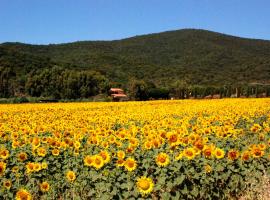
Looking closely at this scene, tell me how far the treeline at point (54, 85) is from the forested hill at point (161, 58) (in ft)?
7.17

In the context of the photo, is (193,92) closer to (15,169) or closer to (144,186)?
(15,169)

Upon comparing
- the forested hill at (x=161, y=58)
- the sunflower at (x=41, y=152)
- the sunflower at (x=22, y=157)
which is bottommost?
the sunflower at (x=22, y=157)

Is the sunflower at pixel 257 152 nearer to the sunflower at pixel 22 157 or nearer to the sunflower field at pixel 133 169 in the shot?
the sunflower field at pixel 133 169

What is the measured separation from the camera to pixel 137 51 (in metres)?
114

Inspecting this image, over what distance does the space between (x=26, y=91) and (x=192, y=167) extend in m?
54.3

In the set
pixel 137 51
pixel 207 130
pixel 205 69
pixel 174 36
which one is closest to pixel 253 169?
pixel 207 130

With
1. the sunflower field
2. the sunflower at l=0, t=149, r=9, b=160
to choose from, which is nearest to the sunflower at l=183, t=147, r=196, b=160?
the sunflower field

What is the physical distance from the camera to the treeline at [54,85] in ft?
188

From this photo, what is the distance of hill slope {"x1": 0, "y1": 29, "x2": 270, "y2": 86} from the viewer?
8144 centimetres

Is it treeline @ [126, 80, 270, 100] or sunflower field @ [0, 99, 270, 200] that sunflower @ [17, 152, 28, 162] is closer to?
sunflower field @ [0, 99, 270, 200]

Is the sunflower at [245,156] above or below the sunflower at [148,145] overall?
below

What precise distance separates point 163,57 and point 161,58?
86 centimetres

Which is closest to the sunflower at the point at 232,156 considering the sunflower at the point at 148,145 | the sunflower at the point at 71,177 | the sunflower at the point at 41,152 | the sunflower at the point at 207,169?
the sunflower at the point at 207,169

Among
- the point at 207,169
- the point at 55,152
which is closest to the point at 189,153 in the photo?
the point at 207,169
